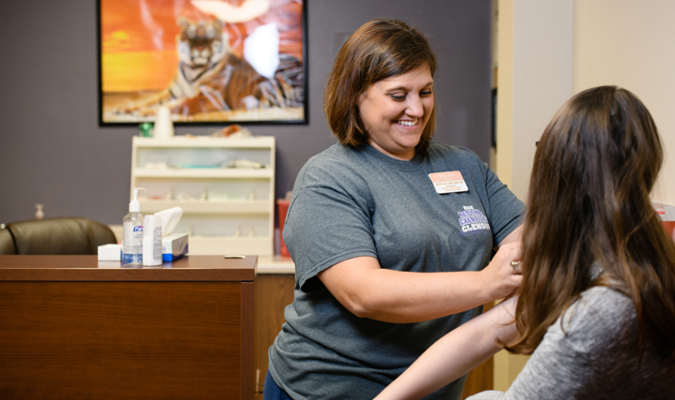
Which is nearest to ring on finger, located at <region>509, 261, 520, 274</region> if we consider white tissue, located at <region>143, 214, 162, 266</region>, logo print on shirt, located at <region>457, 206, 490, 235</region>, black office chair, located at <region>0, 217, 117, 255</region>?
logo print on shirt, located at <region>457, 206, 490, 235</region>

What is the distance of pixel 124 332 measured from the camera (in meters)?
1.54

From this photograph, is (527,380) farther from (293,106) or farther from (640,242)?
(293,106)

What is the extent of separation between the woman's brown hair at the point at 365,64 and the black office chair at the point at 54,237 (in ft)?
5.77

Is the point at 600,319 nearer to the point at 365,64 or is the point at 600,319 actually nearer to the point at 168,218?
the point at 365,64

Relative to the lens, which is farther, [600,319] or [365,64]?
[365,64]

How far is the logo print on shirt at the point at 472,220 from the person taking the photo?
1.11 meters

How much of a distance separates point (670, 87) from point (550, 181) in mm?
1101

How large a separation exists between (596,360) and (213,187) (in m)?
2.90

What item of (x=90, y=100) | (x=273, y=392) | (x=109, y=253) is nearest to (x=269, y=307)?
(x=109, y=253)

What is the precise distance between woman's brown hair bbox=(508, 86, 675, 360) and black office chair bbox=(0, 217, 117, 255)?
2.24 metres

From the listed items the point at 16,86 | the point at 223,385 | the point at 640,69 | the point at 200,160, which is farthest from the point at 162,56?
the point at 640,69

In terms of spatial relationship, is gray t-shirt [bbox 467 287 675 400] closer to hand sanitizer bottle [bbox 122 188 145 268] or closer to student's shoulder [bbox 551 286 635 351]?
student's shoulder [bbox 551 286 635 351]

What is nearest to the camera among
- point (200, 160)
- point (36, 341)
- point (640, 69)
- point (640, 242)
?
point (640, 242)

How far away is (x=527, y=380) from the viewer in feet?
2.32
